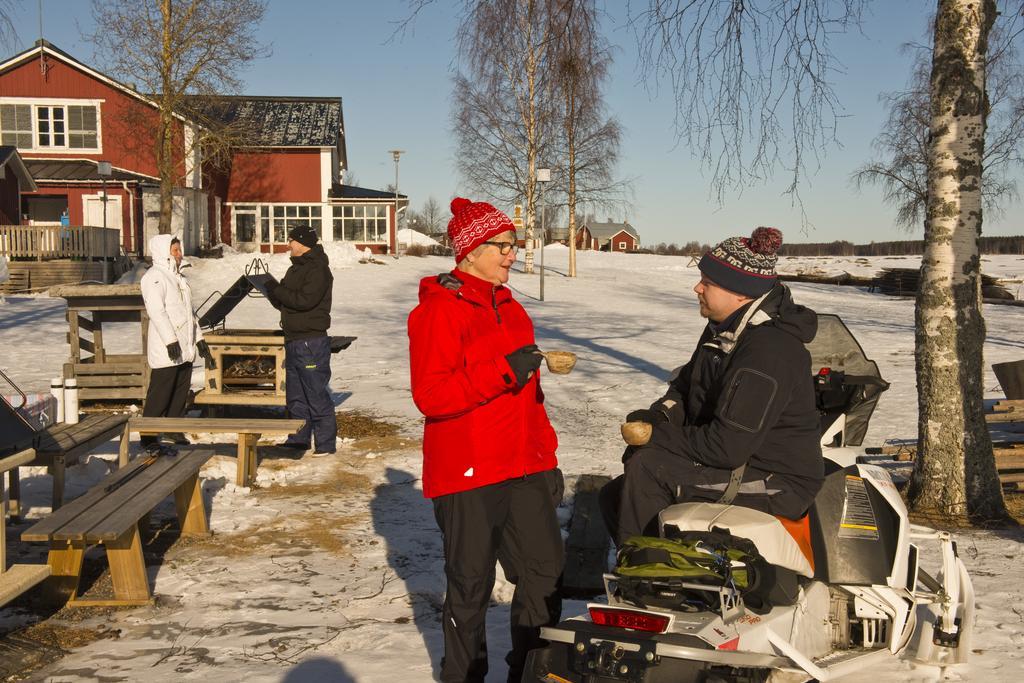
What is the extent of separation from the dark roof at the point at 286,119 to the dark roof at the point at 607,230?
57316mm

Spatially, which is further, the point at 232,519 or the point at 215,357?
the point at 215,357

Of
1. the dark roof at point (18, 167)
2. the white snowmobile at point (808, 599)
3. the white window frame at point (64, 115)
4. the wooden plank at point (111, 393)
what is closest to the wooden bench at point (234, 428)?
the wooden plank at point (111, 393)

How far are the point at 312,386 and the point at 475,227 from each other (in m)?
4.75

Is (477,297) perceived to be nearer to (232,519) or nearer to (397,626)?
(397,626)

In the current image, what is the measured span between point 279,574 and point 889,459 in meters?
5.36

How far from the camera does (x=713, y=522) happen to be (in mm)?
3150

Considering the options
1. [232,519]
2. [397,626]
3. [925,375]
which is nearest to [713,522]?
[397,626]

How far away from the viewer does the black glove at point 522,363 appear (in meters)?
3.39

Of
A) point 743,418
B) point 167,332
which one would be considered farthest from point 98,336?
point 743,418

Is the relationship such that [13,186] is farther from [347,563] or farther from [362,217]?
[347,563]

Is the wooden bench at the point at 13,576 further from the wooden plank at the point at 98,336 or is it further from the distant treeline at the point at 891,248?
the distant treeline at the point at 891,248

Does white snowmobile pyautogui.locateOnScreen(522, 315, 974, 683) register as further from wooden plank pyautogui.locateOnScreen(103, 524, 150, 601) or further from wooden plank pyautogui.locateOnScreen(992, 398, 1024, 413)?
wooden plank pyautogui.locateOnScreen(992, 398, 1024, 413)

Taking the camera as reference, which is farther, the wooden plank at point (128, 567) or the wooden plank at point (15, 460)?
the wooden plank at point (128, 567)

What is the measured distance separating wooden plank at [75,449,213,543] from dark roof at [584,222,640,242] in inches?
3615
